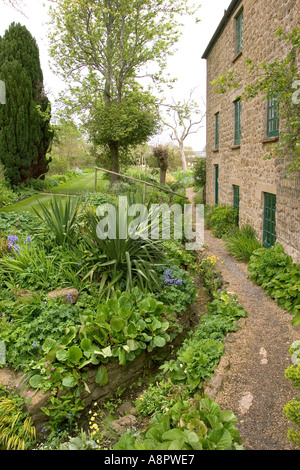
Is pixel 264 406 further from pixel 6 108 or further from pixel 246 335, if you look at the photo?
pixel 6 108

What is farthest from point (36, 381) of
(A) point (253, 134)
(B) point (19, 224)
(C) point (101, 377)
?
(A) point (253, 134)

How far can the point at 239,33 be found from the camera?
9445mm

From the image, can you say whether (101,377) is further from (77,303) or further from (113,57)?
(113,57)

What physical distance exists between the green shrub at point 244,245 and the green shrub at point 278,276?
2.07 ft

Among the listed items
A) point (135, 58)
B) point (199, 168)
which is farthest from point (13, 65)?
point (199, 168)

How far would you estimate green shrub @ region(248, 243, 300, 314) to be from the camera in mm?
5094

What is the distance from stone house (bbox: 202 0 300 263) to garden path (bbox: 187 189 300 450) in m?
1.28

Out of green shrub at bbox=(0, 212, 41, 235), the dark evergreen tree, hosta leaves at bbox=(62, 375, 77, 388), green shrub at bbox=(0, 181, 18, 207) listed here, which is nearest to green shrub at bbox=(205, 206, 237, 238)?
green shrub at bbox=(0, 212, 41, 235)

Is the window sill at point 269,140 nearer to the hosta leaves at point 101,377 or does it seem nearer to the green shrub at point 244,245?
the green shrub at point 244,245

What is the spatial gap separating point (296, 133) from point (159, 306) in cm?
348

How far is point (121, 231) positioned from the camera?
5.18m

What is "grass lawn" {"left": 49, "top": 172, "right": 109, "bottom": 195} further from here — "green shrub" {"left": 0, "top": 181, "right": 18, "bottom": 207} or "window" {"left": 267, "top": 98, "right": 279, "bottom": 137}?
"window" {"left": 267, "top": 98, "right": 279, "bottom": 137}

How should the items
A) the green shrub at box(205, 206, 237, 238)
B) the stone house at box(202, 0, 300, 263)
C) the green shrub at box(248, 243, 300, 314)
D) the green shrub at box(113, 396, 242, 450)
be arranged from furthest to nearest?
the green shrub at box(205, 206, 237, 238)
the stone house at box(202, 0, 300, 263)
the green shrub at box(248, 243, 300, 314)
the green shrub at box(113, 396, 242, 450)

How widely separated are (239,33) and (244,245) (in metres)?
5.89
